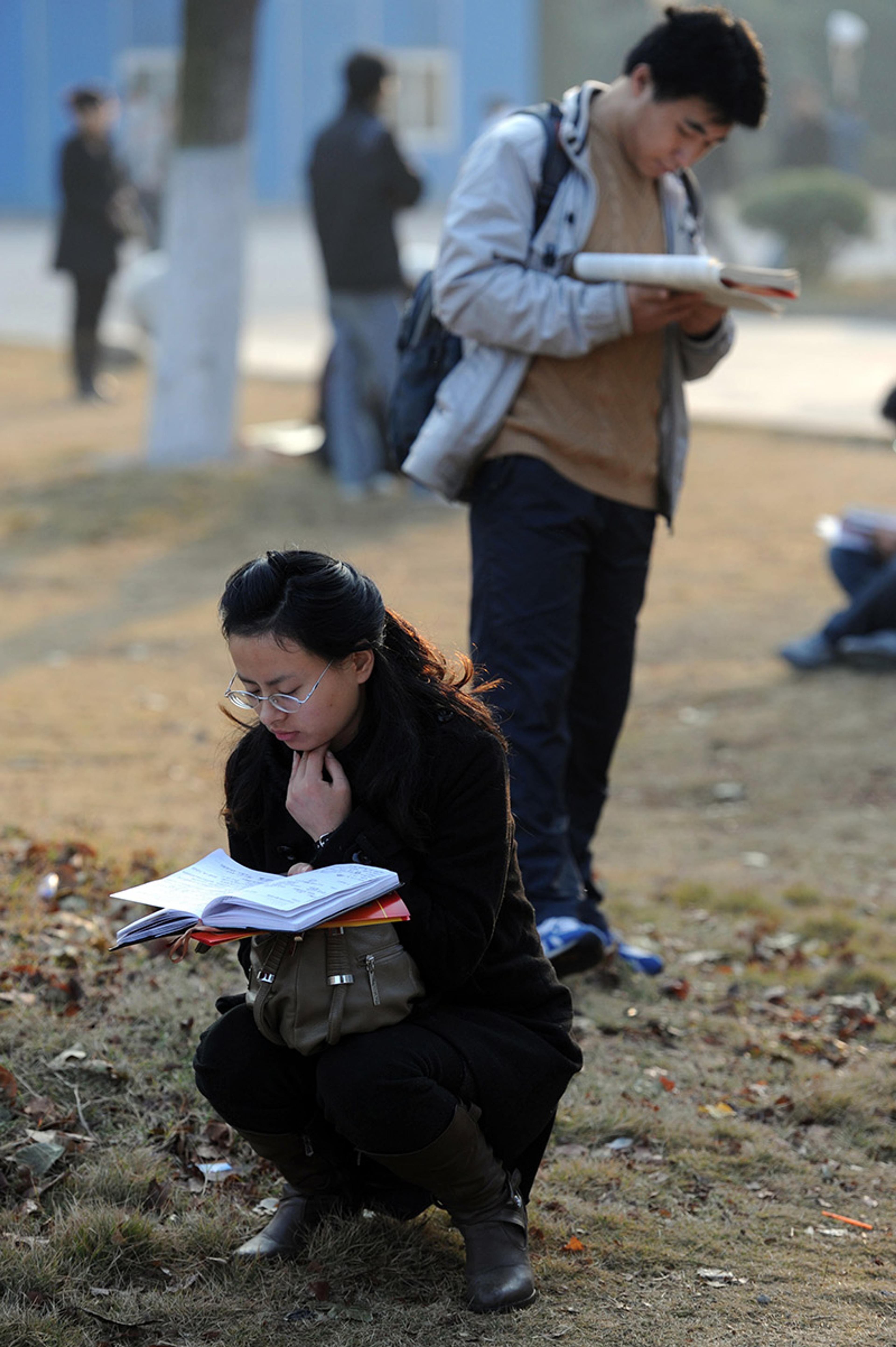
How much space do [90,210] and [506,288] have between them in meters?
10.3

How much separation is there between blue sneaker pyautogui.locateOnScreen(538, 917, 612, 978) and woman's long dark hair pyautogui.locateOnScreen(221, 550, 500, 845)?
1174mm

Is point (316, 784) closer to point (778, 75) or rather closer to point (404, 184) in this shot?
point (404, 184)

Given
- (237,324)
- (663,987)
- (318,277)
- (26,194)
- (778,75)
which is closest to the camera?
(663,987)

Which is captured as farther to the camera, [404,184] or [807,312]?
[807,312]

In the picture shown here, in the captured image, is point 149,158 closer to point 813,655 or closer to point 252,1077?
point 813,655

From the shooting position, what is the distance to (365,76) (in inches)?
363

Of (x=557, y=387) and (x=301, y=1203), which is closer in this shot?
(x=301, y=1203)

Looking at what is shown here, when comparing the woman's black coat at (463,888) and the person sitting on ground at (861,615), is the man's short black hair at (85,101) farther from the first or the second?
the woman's black coat at (463,888)

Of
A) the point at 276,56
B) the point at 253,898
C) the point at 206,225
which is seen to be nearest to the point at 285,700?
the point at 253,898

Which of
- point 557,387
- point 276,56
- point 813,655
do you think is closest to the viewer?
point 557,387

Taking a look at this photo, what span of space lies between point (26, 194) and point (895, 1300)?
30.9 m

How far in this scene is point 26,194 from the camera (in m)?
30.9

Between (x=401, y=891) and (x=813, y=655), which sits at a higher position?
(x=401, y=891)

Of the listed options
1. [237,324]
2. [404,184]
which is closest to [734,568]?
[404,184]
